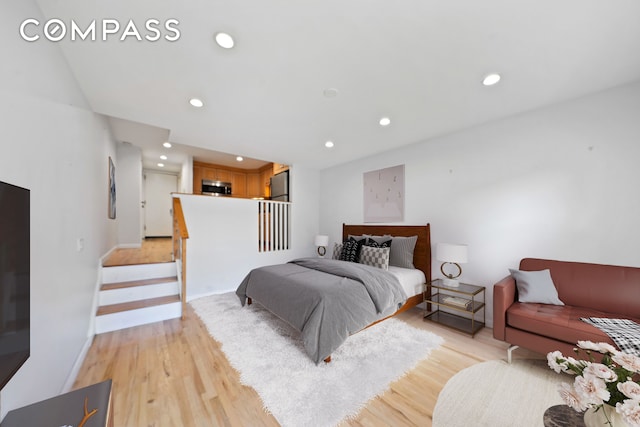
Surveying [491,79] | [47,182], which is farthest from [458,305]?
[47,182]

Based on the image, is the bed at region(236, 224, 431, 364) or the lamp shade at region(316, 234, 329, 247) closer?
the bed at region(236, 224, 431, 364)

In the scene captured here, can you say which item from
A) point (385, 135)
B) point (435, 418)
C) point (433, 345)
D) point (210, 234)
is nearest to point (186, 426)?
point (435, 418)

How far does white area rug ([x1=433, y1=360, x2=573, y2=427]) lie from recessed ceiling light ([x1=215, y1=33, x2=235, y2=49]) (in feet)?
9.66

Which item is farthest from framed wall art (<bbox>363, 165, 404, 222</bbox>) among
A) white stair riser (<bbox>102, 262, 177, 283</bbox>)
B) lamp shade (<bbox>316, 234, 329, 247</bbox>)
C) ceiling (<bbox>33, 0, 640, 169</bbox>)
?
white stair riser (<bbox>102, 262, 177, 283</bbox>)

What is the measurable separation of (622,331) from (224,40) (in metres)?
3.58

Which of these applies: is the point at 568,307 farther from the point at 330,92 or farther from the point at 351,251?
the point at 330,92

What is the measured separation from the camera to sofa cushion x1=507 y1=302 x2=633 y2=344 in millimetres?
1733

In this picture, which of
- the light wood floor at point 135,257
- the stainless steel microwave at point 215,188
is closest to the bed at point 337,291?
the light wood floor at point 135,257

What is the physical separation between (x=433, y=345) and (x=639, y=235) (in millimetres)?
2079

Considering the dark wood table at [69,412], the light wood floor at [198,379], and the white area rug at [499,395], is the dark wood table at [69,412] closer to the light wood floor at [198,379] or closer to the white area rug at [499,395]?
the light wood floor at [198,379]

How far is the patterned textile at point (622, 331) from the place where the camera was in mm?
1521

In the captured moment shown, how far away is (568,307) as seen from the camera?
215 cm

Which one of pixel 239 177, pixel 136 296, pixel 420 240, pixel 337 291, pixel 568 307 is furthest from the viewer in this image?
pixel 239 177

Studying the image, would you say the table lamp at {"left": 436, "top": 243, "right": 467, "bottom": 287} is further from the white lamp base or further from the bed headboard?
the bed headboard
